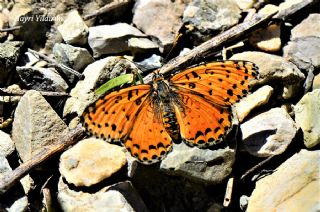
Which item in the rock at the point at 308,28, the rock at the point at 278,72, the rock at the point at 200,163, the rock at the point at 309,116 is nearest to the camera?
the rock at the point at 200,163

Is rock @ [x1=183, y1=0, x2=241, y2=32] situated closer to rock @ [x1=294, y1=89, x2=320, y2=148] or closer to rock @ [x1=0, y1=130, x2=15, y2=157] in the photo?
rock @ [x1=294, y1=89, x2=320, y2=148]

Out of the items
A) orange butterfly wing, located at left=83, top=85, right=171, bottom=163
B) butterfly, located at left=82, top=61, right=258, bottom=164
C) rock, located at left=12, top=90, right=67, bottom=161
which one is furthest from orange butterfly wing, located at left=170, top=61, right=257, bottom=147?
rock, located at left=12, top=90, right=67, bottom=161

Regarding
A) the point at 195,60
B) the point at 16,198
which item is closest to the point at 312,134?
the point at 195,60

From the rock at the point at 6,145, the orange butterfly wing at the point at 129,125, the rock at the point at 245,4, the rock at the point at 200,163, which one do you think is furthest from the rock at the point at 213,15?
the rock at the point at 6,145

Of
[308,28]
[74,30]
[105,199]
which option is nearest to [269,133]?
[308,28]

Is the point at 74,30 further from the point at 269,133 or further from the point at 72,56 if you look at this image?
the point at 269,133

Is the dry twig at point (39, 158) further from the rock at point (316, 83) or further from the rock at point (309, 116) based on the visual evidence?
the rock at point (316, 83)
